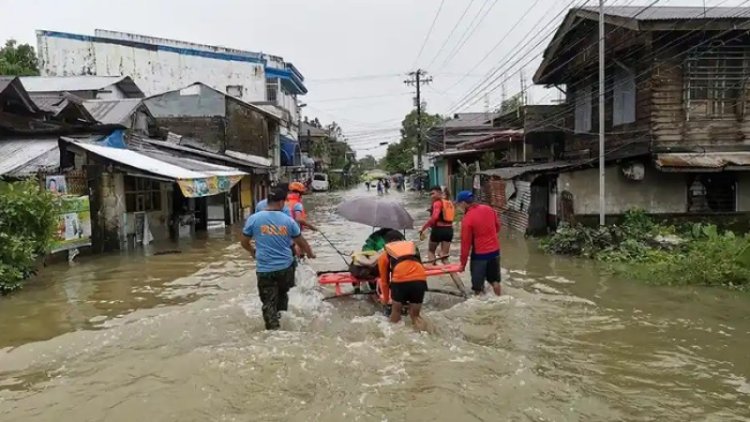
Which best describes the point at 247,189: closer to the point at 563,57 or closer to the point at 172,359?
the point at 563,57

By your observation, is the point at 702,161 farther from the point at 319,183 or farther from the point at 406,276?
the point at 319,183

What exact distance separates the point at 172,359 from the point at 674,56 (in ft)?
45.8

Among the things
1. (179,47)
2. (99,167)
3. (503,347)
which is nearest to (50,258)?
(99,167)

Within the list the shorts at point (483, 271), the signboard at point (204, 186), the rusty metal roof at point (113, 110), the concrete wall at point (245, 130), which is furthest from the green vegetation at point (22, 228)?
the concrete wall at point (245, 130)

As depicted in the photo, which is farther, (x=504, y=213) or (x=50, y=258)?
(x=504, y=213)

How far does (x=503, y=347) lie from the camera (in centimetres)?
675

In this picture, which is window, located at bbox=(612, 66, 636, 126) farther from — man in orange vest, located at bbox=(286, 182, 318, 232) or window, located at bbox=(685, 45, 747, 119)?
man in orange vest, located at bbox=(286, 182, 318, 232)

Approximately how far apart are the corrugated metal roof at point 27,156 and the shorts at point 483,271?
1068cm

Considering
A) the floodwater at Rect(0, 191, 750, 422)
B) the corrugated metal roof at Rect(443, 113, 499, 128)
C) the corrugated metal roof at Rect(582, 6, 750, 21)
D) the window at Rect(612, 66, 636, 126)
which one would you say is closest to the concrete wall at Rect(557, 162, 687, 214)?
the window at Rect(612, 66, 636, 126)

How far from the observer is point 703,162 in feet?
45.7

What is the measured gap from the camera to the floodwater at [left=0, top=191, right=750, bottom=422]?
5023 millimetres

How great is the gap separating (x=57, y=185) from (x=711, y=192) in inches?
650

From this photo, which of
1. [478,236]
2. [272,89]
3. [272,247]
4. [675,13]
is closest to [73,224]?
[272,247]

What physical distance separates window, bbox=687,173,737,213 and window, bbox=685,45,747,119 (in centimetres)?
169
